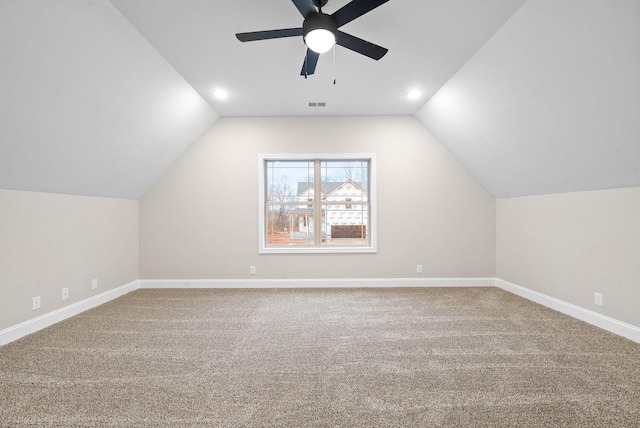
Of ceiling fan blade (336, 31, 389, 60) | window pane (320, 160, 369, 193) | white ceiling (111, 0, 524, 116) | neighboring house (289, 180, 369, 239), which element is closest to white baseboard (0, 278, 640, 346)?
neighboring house (289, 180, 369, 239)

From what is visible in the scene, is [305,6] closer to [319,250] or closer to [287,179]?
[287,179]

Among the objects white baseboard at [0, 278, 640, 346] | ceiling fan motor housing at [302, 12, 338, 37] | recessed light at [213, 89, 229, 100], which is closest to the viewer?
ceiling fan motor housing at [302, 12, 338, 37]

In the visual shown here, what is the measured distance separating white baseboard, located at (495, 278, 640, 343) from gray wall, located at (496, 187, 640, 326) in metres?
0.05

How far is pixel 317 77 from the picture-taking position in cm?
329

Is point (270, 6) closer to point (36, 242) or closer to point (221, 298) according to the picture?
point (36, 242)

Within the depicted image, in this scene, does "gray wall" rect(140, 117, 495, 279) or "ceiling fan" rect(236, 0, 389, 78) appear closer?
"ceiling fan" rect(236, 0, 389, 78)

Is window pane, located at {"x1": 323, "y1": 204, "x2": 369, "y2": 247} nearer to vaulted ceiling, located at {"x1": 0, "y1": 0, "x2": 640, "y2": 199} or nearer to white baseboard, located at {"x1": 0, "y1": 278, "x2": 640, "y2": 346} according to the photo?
white baseboard, located at {"x1": 0, "y1": 278, "x2": 640, "y2": 346}

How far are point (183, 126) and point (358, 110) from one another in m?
2.41

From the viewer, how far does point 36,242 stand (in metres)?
2.89

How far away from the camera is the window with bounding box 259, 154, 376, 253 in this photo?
15.4 ft

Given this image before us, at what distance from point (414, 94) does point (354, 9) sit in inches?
88.0

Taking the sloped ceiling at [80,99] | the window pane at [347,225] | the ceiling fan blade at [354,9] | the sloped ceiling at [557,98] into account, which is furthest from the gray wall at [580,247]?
the sloped ceiling at [80,99]

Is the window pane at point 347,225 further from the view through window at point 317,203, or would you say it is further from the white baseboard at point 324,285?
the white baseboard at point 324,285

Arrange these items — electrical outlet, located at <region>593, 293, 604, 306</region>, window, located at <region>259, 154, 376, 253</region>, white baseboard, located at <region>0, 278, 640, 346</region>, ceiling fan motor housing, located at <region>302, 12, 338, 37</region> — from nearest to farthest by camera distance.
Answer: ceiling fan motor housing, located at <region>302, 12, 338, 37</region> → electrical outlet, located at <region>593, 293, 604, 306</region> → white baseboard, located at <region>0, 278, 640, 346</region> → window, located at <region>259, 154, 376, 253</region>
